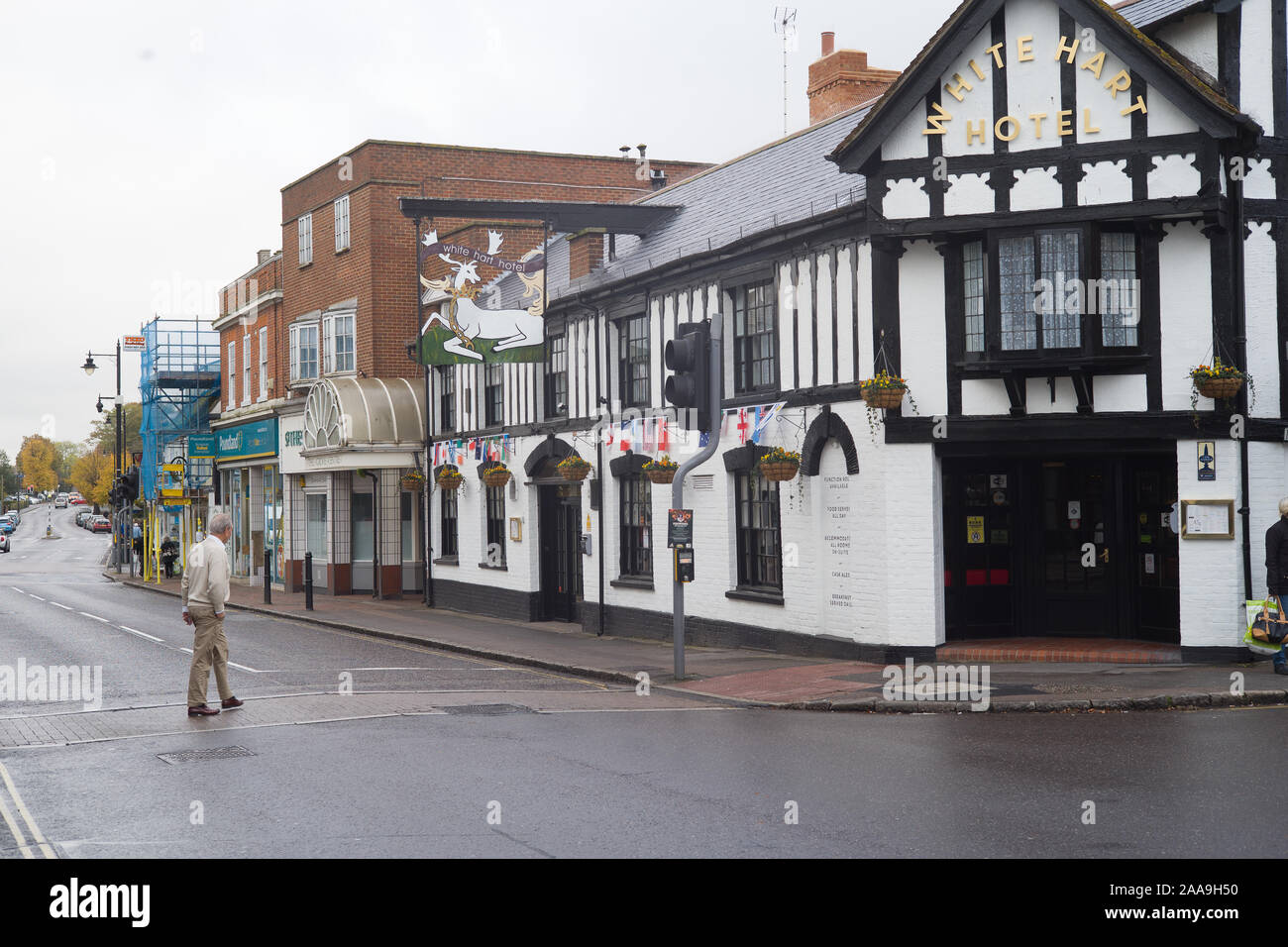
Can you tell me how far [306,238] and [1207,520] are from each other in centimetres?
2908

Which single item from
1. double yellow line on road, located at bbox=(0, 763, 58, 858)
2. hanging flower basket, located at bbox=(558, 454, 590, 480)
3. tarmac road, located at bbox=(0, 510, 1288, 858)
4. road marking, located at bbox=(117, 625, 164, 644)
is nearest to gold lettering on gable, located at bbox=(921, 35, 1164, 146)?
tarmac road, located at bbox=(0, 510, 1288, 858)

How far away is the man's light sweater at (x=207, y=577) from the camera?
12867 mm

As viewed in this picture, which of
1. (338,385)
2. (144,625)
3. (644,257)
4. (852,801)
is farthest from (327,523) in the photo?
(852,801)

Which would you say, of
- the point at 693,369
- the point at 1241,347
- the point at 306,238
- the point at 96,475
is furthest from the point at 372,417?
the point at 96,475

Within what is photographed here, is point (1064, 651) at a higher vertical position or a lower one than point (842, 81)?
lower

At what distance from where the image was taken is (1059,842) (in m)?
7.38

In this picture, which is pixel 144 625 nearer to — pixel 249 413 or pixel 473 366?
pixel 473 366

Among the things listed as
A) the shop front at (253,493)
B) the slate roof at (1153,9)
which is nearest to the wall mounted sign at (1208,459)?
the slate roof at (1153,9)

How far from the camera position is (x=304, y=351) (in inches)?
1454

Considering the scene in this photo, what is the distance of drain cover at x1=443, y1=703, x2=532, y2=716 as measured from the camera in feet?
44.0

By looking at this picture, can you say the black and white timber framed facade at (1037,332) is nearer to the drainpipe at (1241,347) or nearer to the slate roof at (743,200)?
the drainpipe at (1241,347)

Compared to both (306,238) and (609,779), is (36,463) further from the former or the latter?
(609,779)

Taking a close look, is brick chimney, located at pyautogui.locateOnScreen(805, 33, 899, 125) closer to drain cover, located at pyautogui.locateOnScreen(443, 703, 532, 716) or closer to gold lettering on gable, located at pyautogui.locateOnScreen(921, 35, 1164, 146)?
gold lettering on gable, located at pyautogui.locateOnScreen(921, 35, 1164, 146)

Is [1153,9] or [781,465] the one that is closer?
[1153,9]
